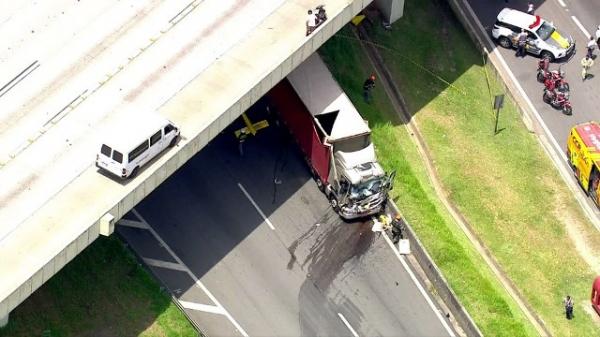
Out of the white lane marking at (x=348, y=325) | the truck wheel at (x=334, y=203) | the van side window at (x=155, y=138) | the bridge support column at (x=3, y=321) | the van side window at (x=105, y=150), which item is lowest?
the white lane marking at (x=348, y=325)

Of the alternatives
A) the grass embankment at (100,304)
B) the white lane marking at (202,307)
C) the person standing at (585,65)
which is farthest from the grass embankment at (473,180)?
the grass embankment at (100,304)

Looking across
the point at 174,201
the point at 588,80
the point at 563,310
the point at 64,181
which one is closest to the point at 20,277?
the point at 64,181

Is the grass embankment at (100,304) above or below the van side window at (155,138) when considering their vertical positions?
below

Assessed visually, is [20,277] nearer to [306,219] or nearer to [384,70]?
[306,219]

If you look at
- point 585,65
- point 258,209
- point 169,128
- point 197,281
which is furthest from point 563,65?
point 169,128

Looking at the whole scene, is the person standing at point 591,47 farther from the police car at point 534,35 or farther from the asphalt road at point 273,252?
the asphalt road at point 273,252

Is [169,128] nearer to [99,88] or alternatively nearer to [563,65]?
[99,88]
